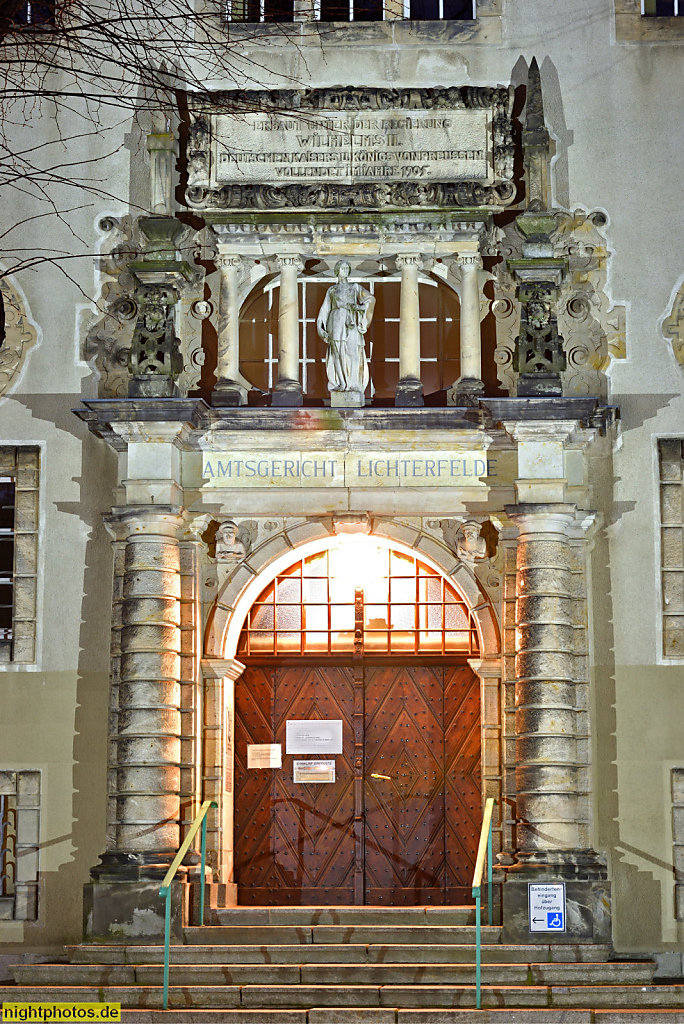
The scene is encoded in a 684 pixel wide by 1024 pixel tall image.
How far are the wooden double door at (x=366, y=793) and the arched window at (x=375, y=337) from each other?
3211 millimetres

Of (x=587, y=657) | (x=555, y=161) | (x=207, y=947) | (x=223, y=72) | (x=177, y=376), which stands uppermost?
(x=223, y=72)

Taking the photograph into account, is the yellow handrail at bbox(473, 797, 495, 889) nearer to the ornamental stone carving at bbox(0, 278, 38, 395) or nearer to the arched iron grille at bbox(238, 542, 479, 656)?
the arched iron grille at bbox(238, 542, 479, 656)

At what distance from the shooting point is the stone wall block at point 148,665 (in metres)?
14.0

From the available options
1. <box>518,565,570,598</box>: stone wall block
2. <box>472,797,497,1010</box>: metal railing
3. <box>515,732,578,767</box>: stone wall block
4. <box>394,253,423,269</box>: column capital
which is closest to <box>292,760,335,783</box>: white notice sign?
<box>472,797,497,1010</box>: metal railing

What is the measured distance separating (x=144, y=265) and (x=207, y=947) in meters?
6.99

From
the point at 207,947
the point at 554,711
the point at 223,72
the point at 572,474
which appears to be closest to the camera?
the point at 207,947

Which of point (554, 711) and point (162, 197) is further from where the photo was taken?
point (162, 197)

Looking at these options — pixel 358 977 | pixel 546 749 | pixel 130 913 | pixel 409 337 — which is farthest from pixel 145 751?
pixel 409 337

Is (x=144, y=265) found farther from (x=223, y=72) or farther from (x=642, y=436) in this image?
(x=642, y=436)

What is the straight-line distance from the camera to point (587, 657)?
1447cm

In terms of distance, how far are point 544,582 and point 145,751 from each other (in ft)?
14.2

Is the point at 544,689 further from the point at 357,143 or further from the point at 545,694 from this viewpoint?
the point at 357,143

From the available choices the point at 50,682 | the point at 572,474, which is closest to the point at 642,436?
the point at 572,474

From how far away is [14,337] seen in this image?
15.4 metres
